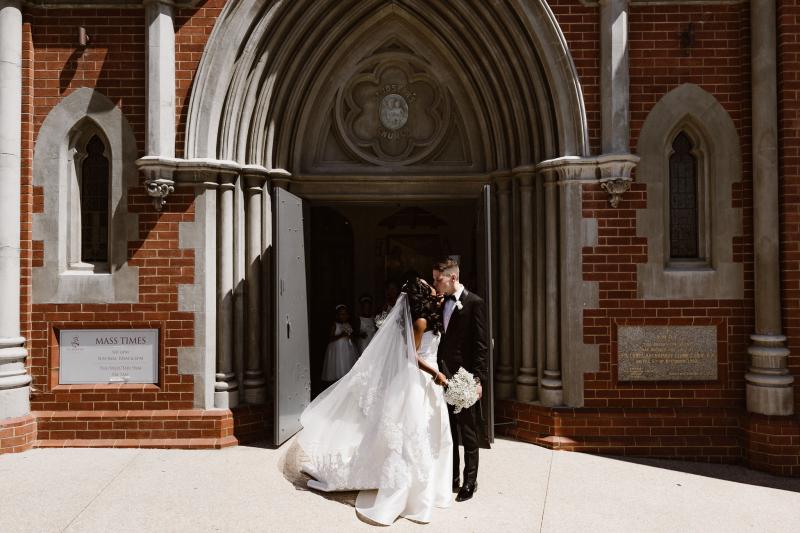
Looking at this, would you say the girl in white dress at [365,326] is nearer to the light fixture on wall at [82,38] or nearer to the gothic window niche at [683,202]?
the gothic window niche at [683,202]

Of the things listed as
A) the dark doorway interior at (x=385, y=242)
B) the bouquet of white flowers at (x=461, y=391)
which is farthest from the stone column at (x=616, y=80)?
the dark doorway interior at (x=385, y=242)

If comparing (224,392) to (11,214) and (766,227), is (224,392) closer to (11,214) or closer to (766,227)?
(11,214)

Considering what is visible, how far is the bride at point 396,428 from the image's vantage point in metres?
5.09

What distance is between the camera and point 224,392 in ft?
22.7

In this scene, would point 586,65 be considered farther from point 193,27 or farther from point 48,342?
point 48,342

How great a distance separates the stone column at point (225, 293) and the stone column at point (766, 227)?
17.1ft

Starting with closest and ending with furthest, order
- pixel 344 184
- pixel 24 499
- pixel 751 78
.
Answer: pixel 24 499, pixel 751 78, pixel 344 184

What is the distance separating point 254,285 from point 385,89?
2692 millimetres

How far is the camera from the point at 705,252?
22.8ft

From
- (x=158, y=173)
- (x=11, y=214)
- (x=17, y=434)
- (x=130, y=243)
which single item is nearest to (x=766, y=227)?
(x=158, y=173)

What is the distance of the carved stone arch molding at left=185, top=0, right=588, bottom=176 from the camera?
690cm

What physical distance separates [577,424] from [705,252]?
2.20 m

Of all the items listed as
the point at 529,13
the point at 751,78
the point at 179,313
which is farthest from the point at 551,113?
the point at 179,313

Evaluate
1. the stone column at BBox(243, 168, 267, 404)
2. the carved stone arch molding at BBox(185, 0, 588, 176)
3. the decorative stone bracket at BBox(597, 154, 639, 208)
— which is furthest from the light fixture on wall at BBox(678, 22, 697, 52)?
the stone column at BBox(243, 168, 267, 404)
